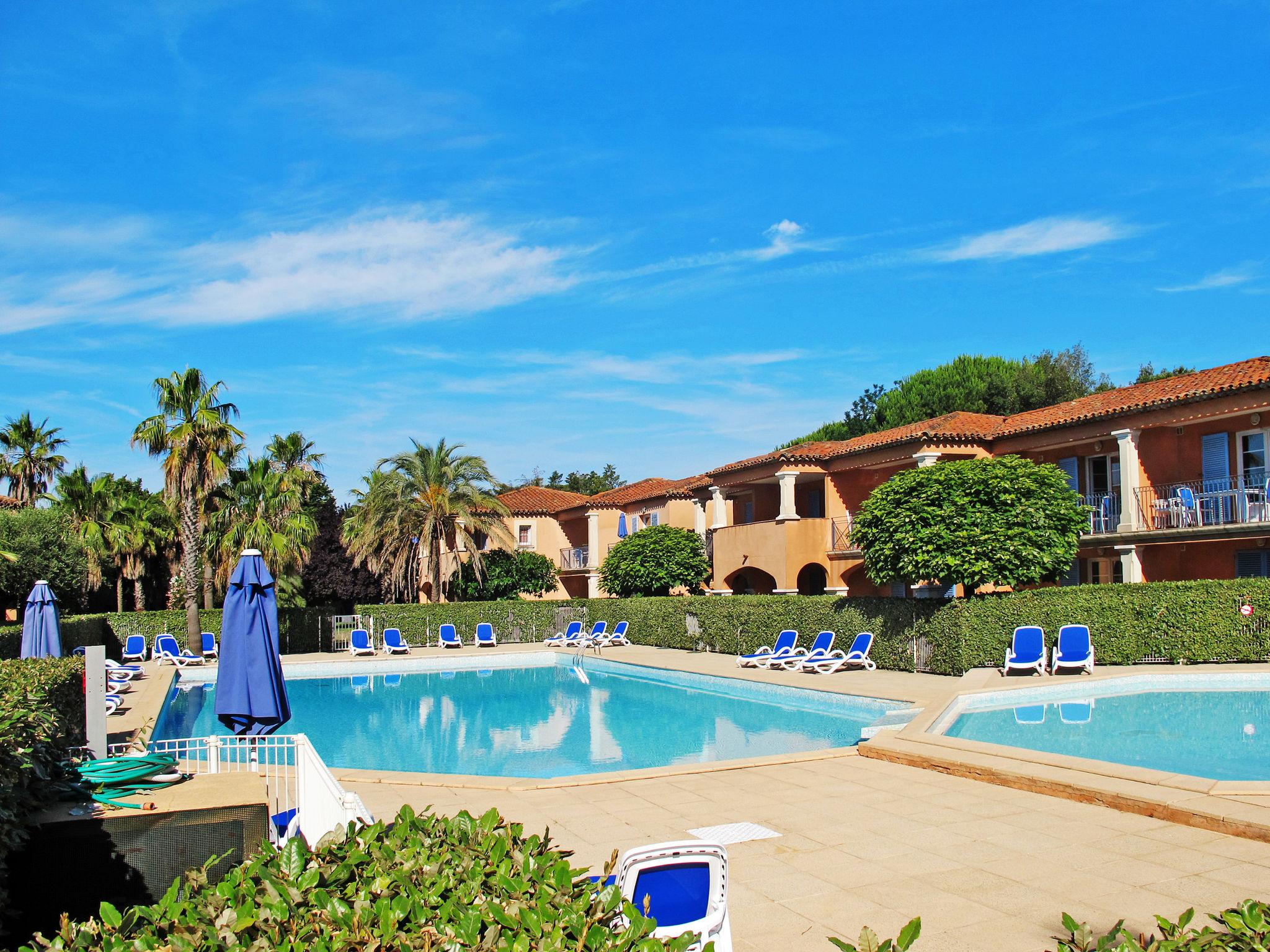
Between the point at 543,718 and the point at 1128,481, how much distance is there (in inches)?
626

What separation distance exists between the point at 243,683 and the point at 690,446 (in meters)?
45.9

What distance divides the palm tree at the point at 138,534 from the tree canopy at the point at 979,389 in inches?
1355

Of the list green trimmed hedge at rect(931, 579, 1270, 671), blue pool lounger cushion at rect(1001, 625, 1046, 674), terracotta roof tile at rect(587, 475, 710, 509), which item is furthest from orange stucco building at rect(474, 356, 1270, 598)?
blue pool lounger cushion at rect(1001, 625, 1046, 674)

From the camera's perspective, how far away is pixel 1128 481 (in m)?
24.5

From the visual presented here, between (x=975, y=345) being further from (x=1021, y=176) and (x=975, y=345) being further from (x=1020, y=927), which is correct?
(x=1020, y=927)

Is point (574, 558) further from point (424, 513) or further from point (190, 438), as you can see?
point (190, 438)

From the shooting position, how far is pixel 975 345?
52.3 m

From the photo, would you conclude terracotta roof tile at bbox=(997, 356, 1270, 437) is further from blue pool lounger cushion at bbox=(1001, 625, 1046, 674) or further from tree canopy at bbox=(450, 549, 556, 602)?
tree canopy at bbox=(450, 549, 556, 602)

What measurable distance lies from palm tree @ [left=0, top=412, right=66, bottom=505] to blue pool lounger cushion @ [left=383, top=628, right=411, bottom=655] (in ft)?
65.5

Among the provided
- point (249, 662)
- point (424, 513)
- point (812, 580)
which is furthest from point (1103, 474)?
point (249, 662)

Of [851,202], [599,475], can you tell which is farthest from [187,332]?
[599,475]

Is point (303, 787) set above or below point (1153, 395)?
below

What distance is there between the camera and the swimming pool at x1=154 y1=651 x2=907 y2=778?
1371cm

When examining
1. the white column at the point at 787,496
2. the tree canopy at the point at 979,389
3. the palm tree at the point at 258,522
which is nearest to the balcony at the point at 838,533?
the white column at the point at 787,496
